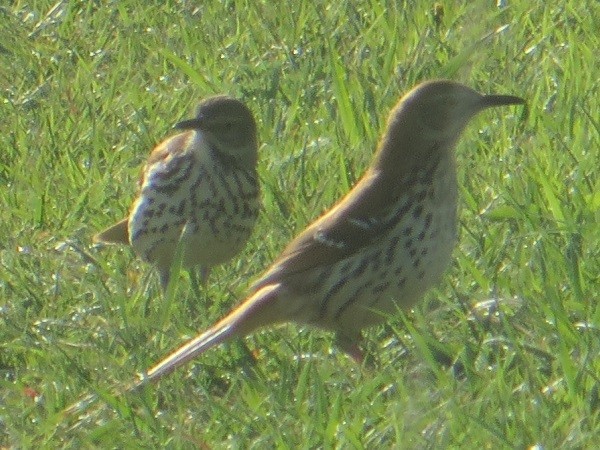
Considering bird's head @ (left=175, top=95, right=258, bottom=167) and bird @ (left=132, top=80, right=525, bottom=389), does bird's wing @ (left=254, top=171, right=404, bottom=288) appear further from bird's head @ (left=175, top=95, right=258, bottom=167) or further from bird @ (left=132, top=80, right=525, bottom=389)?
bird's head @ (left=175, top=95, right=258, bottom=167)

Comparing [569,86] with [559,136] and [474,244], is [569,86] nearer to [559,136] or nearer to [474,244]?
[559,136]

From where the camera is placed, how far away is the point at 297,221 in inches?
322

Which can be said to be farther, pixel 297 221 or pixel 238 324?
pixel 297 221

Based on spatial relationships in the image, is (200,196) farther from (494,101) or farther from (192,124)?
(494,101)

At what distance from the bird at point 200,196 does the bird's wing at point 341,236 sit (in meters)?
0.81

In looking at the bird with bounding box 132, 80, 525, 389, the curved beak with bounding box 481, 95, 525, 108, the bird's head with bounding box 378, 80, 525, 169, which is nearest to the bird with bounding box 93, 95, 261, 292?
the bird with bounding box 132, 80, 525, 389

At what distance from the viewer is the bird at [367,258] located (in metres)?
6.95

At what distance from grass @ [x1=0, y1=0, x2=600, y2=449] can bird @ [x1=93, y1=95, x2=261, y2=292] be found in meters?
0.13

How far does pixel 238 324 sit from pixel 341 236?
1.67 feet

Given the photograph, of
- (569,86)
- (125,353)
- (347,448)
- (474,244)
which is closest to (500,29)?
(569,86)

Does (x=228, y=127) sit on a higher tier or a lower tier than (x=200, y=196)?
higher

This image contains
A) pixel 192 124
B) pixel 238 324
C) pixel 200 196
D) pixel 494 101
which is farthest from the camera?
pixel 192 124

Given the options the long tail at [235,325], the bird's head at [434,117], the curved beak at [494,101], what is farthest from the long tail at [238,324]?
the curved beak at [494,101]

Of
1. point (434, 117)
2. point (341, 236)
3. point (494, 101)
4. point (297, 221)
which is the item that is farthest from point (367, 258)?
point (297, 221)
